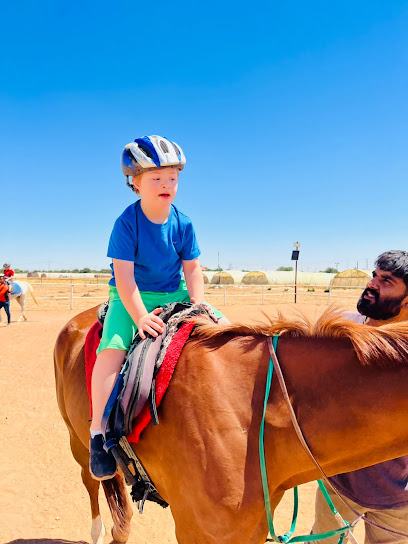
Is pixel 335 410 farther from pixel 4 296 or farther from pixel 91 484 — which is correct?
pixel 4 296

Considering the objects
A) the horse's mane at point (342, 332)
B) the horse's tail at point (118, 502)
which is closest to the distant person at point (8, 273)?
the horse's tail at point (118, 502)

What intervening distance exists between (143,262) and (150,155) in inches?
23.7

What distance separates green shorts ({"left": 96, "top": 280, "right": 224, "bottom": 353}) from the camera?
199 centimetres

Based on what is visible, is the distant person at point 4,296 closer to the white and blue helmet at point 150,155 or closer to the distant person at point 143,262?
the distant person at point 143,262

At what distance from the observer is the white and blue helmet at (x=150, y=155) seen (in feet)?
6.52

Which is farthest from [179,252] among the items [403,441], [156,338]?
[403,441]

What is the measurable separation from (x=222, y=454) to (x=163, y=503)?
0.86m

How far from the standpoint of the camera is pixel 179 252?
2.35 m

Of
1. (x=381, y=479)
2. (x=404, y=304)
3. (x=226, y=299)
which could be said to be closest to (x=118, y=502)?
(x=381, y=479)

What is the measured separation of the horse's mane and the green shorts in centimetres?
42

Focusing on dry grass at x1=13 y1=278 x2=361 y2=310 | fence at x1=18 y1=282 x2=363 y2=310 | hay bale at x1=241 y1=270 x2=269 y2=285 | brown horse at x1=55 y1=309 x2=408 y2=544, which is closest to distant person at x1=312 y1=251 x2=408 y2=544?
A: brown horse at x1=55 y1=309 x2=408 y2=544

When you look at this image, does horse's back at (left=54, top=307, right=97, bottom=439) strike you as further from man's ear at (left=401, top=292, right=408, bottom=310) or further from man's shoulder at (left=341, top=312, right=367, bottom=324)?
man's ear at (left=401, top=292, right=408, bottom=310)

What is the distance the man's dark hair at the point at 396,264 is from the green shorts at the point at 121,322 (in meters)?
1.06

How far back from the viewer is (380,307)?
228 cm
